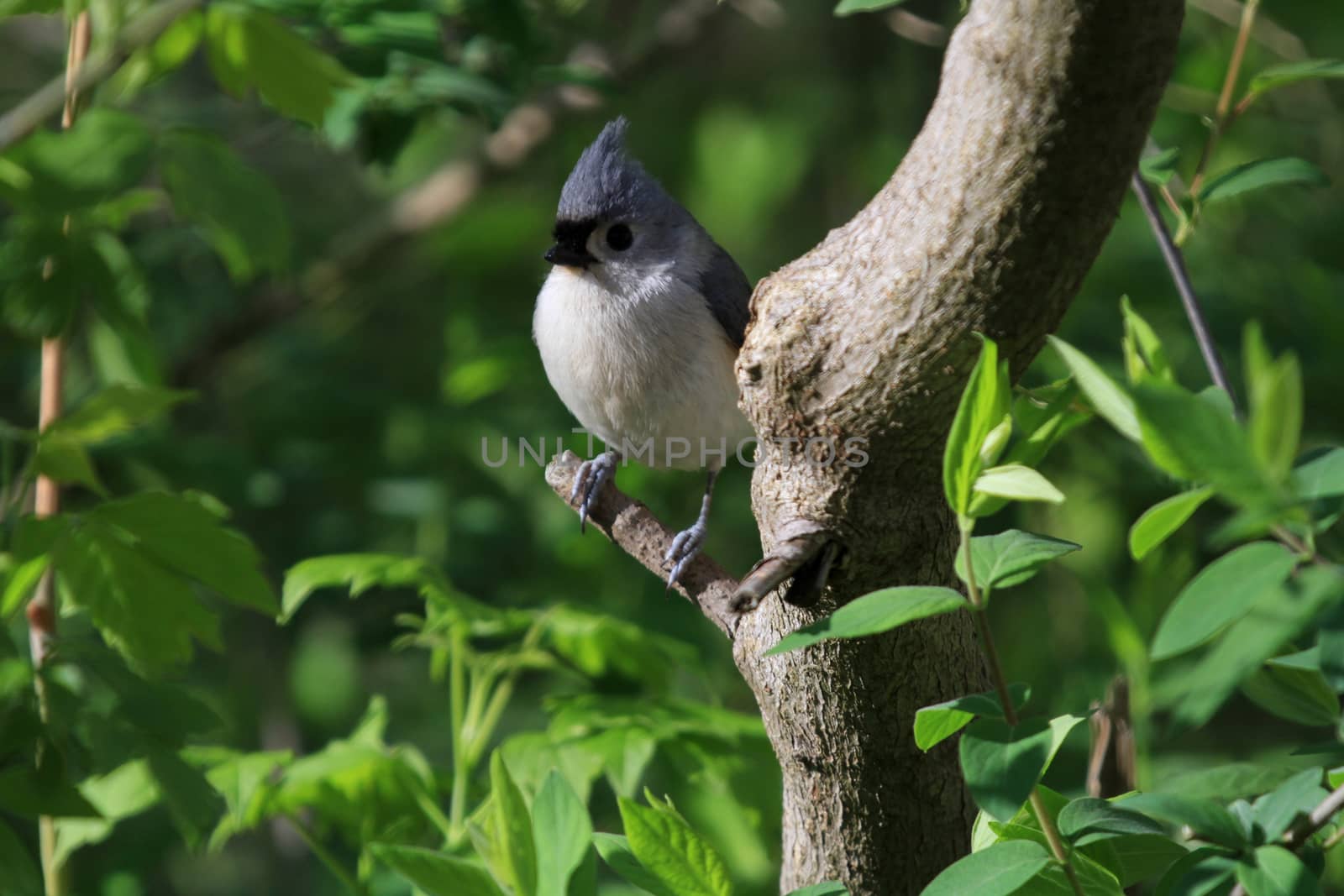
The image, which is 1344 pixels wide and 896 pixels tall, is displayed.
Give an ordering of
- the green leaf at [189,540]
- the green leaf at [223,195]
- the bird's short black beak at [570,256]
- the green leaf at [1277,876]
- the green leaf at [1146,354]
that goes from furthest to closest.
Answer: the bird's short black beak at [570,256] < the green leaf at [223,195] < the green leaf at [189,540] < the green leaf at [1146,354] < the green leaf at [1277,876]

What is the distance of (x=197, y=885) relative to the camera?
13.6ft

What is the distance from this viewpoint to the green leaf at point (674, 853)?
3.24 feet

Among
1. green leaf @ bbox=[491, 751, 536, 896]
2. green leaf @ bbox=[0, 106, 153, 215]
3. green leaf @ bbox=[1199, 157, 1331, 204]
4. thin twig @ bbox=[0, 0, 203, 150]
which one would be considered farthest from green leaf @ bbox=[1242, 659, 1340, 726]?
thin twig @ bbox=[0, 0, 203, 150]

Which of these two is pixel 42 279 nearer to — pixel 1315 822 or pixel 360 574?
pixel 360 574

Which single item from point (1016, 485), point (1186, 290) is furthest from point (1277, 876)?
point (1186, 290)

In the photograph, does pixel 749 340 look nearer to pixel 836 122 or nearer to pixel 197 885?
pixel 836 122

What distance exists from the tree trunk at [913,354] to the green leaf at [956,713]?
0.93 feet

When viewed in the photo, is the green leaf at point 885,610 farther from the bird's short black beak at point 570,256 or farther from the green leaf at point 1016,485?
the bird's short black beak at point 570,256

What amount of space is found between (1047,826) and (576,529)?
209 cm

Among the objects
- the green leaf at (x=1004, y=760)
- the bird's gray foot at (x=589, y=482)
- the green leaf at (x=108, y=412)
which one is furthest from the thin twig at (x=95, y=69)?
the green leaf at (x=1004, y=760)

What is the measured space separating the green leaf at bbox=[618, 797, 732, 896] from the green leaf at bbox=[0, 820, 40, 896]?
634mm

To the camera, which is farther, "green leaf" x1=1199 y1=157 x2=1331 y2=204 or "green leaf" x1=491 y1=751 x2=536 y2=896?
"green leaf" x1=1199 y1=157 x2=1331 y2=204

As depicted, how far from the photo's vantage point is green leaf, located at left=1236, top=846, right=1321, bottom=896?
0.74m

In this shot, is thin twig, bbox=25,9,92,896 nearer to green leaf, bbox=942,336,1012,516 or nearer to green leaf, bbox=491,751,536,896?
green leaf, bbox=491,751,536,896
